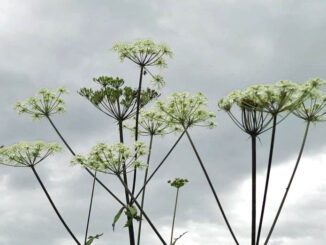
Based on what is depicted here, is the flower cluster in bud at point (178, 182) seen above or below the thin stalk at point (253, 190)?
above

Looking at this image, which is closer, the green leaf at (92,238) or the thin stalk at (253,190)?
the thin stalk at (253,190)

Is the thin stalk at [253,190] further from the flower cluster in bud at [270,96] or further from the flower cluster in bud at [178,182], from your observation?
the flower cluster in bud at [178,182]

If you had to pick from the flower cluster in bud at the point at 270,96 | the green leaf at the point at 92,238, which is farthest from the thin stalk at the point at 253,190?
the green leaf at the point at 92,238

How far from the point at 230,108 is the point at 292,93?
154 cm

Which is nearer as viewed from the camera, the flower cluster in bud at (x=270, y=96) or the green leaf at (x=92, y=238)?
the flower cluster in bud at (x=270, y=96)

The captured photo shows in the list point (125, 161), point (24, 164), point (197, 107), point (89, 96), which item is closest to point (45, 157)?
point (24, 164)

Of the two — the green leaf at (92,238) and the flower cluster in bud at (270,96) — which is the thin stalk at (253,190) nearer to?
the flower cluster in bud at (270,96)

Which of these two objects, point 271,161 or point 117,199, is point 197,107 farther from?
point 271,161

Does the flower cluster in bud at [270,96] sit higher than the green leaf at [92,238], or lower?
higher

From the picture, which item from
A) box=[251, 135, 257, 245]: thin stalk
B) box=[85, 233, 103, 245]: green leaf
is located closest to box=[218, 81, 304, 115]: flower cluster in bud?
box=[251, 135, 257, 245]: thin stalk

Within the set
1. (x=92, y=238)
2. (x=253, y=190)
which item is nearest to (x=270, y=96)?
(x=253, y=190)

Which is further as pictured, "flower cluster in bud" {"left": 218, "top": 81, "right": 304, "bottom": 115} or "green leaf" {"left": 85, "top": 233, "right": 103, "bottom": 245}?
"green leaf" {"left": 85, "top": 233, "right": 103, "bottom": 245}

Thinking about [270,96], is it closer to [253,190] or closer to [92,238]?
[253,190]

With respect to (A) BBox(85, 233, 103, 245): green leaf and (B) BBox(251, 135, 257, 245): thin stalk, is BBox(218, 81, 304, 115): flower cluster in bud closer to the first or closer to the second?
(B) BBox(251, 135, 257, 245): thin stalk
